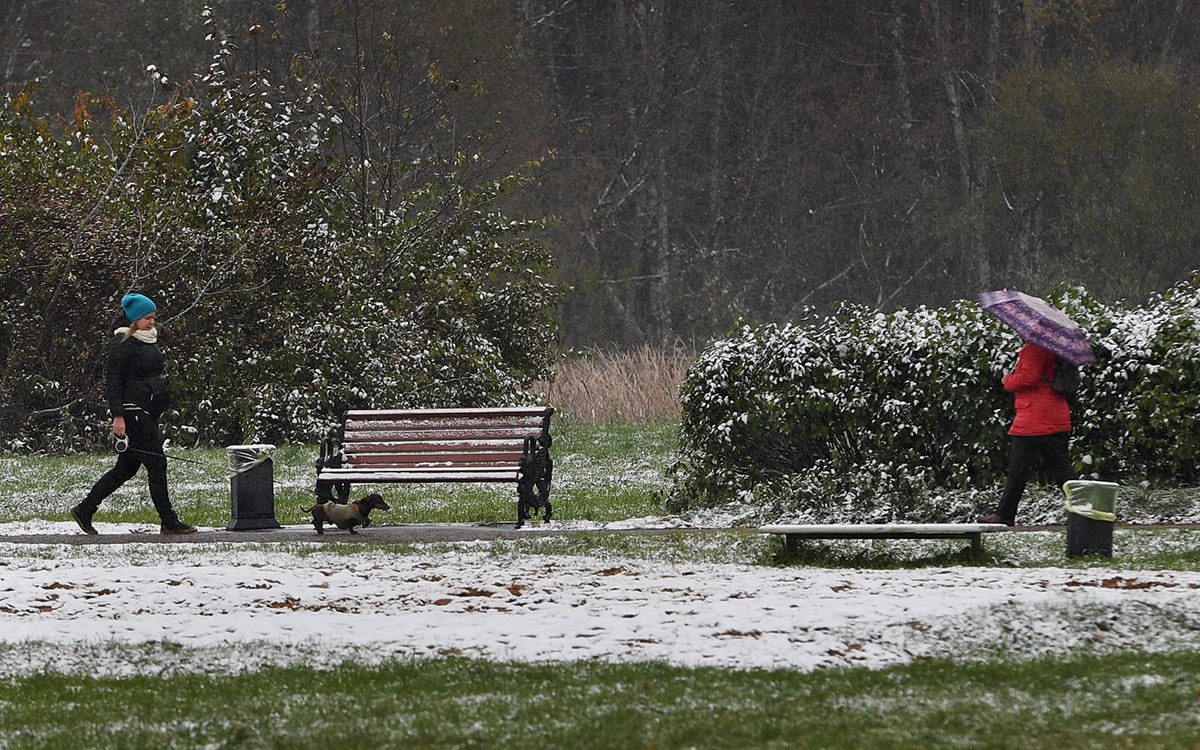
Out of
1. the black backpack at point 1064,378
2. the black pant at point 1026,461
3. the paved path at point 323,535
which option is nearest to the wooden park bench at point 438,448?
the paved path at point 323,535

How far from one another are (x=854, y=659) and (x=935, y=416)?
222 inches

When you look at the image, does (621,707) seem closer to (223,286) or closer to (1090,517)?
(1090,517)

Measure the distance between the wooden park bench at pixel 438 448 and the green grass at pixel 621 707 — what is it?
584 cm

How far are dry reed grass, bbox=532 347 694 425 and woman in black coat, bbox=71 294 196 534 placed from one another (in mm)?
12849

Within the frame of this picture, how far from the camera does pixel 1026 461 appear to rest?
1105cm

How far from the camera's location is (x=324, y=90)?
26.7 m

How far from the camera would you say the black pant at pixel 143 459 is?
1169cm

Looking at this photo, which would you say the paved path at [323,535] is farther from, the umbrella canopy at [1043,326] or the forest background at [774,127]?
the forest background at [774,127]

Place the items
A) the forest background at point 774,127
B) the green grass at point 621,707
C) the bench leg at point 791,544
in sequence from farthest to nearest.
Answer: the forest background at point 774,127 → the bench leg at point 791,544 → the green grass at point 621,707

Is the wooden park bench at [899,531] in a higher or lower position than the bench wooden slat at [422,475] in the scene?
higher

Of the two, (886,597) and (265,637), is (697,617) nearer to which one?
(886,597)

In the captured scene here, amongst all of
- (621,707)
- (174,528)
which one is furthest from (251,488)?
(621,707)

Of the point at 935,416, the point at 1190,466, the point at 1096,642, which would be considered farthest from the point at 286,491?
the point at 1096,642

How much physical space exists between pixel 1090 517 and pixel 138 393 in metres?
5.99
